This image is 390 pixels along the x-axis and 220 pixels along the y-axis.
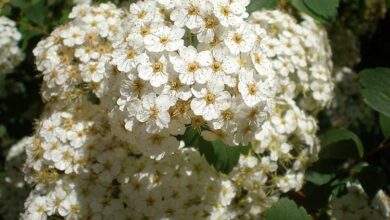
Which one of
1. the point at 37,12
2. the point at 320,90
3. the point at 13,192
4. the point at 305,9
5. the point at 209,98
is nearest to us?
the point at 209,98

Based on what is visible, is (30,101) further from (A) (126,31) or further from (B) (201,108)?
(B) (201,108)

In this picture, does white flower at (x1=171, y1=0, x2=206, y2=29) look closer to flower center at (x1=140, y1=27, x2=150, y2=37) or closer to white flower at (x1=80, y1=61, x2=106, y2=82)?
flower center at (x1=140, y1=27, x2=150, y2=37)

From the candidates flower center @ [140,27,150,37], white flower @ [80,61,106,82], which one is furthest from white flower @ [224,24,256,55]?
white flower @ [80,61,106,82]

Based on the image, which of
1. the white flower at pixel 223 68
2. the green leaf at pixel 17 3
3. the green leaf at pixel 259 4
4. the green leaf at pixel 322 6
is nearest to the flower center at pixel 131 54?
the white flower at pixel 223 68

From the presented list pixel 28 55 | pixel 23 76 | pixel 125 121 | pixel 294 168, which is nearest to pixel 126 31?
pixel 125 121

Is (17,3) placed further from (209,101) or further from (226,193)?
(209,101)

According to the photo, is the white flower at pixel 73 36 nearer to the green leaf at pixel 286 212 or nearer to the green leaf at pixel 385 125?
the green leaf at pixel 286 212

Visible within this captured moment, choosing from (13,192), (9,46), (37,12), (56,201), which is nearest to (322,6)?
(56,201)
